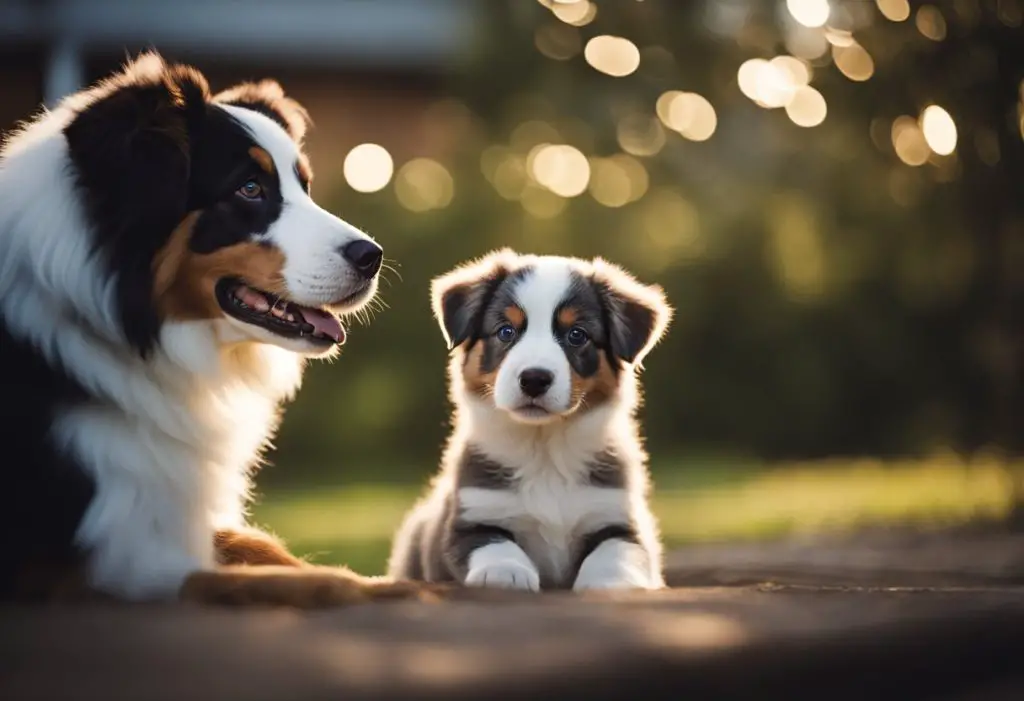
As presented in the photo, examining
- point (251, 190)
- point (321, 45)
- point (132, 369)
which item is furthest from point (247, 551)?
point (321, 45)

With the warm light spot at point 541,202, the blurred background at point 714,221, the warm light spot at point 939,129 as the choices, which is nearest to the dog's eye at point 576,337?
the blurred background at point 714,221

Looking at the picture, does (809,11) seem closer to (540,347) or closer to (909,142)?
(909,142)

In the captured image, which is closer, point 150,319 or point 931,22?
point 150,319

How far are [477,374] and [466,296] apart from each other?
0.22 metres

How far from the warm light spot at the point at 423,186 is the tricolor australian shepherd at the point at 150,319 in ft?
12.2

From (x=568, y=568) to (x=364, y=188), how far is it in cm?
388

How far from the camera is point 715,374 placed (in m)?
7.27

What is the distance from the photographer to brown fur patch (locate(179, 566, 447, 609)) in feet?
7.75

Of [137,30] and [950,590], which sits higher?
[137,30]

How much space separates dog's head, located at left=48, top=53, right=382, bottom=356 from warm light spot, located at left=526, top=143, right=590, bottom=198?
4.24 metres

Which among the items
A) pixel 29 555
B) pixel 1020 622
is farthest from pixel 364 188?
pixel 1020 622

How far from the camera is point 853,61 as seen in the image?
6.22 meters

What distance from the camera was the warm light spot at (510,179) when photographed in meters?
6.96

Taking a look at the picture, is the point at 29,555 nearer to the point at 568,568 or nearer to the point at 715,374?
the point at 568,568
